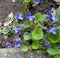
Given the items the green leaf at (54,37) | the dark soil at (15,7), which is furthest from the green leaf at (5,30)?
the green leaf at (54,37)

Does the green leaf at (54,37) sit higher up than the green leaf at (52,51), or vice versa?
the green leaf at (54,37)

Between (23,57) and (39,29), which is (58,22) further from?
(23,57)

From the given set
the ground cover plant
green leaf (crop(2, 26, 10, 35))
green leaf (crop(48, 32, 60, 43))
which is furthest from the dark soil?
green leaf (crop(48, 32, 60, 43))

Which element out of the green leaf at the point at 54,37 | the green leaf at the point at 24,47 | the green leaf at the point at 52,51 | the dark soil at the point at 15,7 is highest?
the dark soil at the point at 15,7

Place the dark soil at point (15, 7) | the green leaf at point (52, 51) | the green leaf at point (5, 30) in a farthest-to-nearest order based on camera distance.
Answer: the dark soil at point (15, 7) < the green leaf at point (5, 30) < the green leaf at point (52, 51)

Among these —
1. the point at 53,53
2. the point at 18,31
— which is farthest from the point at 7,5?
the point at 53,53

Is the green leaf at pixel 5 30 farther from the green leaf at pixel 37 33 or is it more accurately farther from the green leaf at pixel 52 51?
the green leaf at pixel 52 51

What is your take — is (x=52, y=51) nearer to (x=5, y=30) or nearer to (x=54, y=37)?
(x=54, y=37)

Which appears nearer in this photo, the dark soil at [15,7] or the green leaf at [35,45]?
the green leaf at [35,45]
